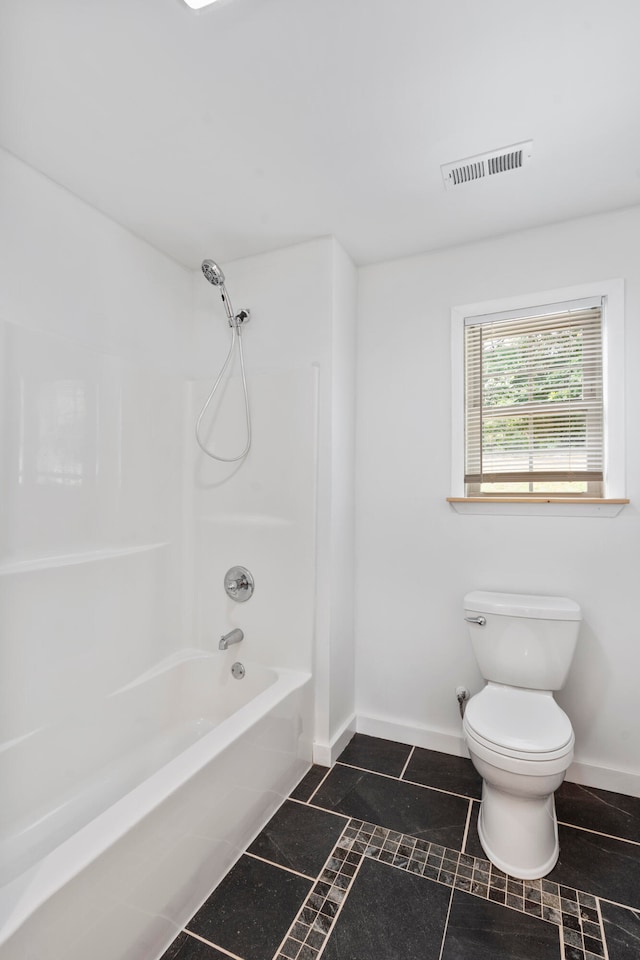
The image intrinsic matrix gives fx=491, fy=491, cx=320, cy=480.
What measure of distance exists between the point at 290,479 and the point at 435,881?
1578 millimetres

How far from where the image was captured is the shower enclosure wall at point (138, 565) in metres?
1.36

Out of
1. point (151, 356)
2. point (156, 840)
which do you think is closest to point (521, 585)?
point (156, 840)

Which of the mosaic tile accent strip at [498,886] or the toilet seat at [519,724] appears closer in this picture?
the mosaic tile accent strip at [498,886]

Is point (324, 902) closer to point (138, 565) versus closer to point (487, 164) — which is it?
point (138, 565)

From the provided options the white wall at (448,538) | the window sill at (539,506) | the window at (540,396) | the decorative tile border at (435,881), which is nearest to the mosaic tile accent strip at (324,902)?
the decorative tile border at (435,881)

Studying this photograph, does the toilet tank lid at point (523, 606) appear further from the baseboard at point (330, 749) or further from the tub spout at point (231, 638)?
the tub spout at point (231, 638)

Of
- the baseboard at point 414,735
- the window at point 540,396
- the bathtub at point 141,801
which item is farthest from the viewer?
the baseboard at point 414,735

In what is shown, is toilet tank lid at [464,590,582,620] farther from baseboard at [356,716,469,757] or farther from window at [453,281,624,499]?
baseboard at [356,716,469,757]

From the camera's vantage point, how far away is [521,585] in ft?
7.20

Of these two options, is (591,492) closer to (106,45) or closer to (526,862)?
(526,862)

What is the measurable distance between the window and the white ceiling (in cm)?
42

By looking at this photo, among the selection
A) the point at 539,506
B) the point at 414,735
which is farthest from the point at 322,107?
the point at 414,735

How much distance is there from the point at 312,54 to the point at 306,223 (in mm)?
843

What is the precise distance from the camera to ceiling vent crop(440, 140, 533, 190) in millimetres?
1731
